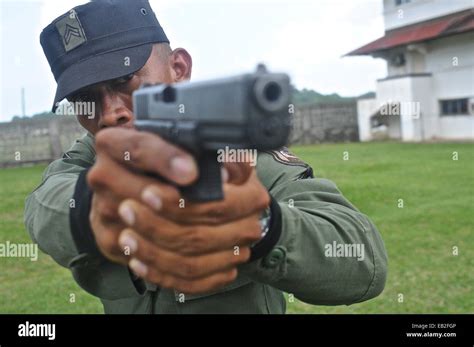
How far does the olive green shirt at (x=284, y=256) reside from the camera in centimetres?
104

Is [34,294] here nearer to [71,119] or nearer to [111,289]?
[111,289]

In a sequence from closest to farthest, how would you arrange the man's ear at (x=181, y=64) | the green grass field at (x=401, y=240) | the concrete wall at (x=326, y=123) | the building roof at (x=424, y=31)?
the man's ear at (x=181, y=64) < the green grass field at (x=401, y=240) < the building roof at (x=424, y=31) < the concrete wall at (x=326, y=123)

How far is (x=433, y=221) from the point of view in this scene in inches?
225

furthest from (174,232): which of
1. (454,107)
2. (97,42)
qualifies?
(454,107)

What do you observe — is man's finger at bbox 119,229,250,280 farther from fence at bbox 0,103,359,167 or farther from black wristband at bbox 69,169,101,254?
fence at bbox 0,103,359,167

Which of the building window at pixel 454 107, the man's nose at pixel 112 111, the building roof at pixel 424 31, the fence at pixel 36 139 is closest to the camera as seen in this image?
the man's nose at pixel 112 111

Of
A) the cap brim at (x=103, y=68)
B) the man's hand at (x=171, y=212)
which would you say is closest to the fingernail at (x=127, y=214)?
the man's hand at (x=171, y=212)

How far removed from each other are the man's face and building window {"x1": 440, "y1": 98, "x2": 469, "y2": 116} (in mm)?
14627

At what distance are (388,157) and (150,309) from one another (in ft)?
32.9

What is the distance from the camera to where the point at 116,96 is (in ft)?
4.16

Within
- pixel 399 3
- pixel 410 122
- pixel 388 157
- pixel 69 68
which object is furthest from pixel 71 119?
pixel 69 68

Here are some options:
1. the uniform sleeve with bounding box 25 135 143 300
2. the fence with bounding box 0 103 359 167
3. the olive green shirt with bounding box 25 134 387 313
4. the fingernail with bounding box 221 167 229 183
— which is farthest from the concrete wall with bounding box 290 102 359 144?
the fingernail with bounding box 221 167 229 183

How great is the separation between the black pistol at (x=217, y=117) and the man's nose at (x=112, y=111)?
38cm

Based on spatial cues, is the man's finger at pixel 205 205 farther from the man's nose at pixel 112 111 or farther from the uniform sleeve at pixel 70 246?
the man's nose at pixel 112 111
